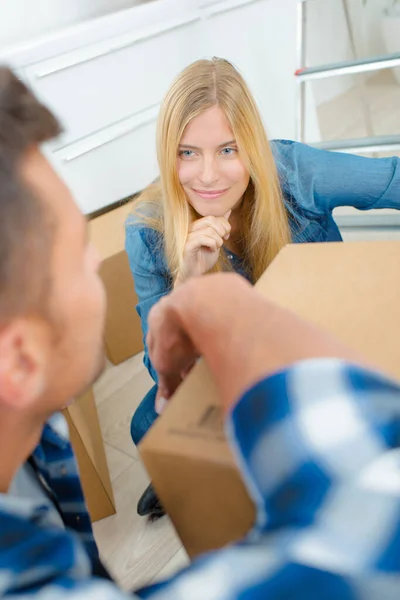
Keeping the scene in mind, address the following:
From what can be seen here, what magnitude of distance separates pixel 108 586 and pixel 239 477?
0.12m

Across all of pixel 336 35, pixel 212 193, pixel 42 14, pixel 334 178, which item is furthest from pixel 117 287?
pixel 336 35

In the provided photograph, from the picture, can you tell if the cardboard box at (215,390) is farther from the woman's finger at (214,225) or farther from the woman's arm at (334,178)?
the woman's arm at (334,178)

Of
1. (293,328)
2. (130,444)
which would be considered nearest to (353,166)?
(293,328)

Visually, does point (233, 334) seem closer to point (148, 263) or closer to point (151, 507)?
point (148, 263)

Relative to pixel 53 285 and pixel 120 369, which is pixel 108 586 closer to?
pixel 53 285

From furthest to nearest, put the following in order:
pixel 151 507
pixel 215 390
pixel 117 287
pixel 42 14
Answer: pixel 42 14, pixel 117 287, pixel 151 507, pixel 215 390

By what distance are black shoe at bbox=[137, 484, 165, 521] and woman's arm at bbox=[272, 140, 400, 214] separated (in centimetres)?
75

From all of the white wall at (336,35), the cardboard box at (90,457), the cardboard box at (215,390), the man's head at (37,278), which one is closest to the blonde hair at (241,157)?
the cardboard box at (90,457)

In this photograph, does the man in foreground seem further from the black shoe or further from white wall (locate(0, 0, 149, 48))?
white wall (locate(0, 0, 149, 48))

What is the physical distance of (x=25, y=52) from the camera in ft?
4.77

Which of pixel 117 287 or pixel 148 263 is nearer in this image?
pixel 148 263

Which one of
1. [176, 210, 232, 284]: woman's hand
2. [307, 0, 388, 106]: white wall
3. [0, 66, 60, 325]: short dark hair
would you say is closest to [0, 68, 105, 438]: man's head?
[0, 66, 60, 325]: short dark hair

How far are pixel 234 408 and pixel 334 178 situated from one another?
85cm

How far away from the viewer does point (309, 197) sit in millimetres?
1135
